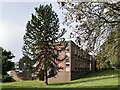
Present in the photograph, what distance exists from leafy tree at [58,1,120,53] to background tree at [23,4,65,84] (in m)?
15.8

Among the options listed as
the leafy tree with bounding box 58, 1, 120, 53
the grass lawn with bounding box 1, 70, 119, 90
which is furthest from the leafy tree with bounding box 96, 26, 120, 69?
the grass lawn with bounding box 1, 70, 119, 90

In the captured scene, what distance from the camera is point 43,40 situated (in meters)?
31.9

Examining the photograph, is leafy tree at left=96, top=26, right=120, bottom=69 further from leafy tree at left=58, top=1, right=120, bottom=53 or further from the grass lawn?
the grass lawn

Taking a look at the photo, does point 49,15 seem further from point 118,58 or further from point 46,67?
point 118,58

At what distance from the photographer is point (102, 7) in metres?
10.6

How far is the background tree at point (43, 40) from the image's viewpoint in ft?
97.5

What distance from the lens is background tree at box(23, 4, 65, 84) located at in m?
29.7

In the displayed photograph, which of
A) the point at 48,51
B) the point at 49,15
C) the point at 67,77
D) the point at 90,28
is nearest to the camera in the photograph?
the point at 90,28

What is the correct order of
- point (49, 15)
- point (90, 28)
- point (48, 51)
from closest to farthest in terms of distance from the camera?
point (90, 28)
point (49, 15)
point (48, 51)

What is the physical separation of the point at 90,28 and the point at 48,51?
81.0 ft

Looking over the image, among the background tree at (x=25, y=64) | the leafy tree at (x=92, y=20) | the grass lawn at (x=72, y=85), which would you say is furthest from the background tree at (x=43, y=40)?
the leafy tree at (x=92, y=20)

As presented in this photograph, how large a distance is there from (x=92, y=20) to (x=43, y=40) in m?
21.5

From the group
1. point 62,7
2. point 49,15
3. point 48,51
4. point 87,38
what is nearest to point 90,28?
point 87,38

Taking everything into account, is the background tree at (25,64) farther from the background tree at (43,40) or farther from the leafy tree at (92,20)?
the leafy tree at (92,20)
